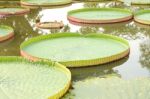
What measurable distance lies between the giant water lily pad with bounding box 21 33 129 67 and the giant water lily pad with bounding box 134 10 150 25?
75.2 inches

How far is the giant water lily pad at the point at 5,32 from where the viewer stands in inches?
308

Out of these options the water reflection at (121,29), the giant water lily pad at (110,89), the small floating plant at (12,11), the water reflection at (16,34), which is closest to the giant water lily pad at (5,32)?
the water reflection at (16,34)

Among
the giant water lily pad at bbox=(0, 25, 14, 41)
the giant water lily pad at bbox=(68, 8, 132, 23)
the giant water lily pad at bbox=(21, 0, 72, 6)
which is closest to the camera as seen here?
the giant water lily pad at bbox=(0, 25, 14, 41)

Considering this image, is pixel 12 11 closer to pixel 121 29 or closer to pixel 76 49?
pixel 121 29

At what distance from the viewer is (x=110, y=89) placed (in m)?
5.17

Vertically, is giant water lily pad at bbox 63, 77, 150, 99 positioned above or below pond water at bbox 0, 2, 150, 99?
above

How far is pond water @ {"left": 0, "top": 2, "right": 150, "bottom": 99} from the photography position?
603 cm

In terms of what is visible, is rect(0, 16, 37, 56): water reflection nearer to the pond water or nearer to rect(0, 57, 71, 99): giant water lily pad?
the pond water

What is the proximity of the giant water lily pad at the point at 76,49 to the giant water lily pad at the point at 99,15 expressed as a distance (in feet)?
5.60

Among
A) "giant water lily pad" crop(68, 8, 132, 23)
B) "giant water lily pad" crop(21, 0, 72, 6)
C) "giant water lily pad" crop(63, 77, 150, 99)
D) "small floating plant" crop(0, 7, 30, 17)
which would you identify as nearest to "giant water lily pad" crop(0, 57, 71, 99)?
"giant water lily pad" crop(63, 77, 150, 99)

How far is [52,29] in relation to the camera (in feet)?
28.9

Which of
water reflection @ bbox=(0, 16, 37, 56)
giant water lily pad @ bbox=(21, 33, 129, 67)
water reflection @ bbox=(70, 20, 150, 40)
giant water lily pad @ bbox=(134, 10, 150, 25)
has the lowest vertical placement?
water reflection @ bbox=(70, 20, 150, 40)

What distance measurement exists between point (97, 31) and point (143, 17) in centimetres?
160

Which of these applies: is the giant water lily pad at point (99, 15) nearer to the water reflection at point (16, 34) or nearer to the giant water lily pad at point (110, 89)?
the water reflection at point (16, 34)
